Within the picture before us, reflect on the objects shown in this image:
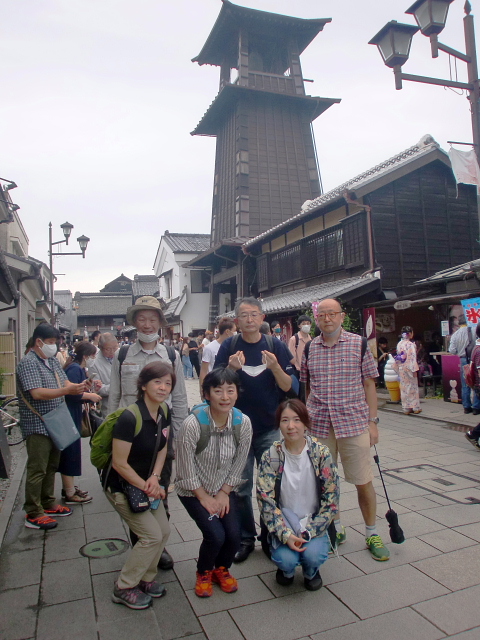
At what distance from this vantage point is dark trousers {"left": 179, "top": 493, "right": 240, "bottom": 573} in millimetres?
3092

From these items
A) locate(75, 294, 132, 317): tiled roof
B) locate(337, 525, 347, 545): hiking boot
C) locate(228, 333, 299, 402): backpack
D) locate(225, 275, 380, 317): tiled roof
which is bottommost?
locate(337, 525, 347, 545): hiking boot

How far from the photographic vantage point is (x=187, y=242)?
34.1m

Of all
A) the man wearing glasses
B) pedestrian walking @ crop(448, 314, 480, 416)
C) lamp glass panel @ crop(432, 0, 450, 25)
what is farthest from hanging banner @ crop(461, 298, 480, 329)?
the man wearing glasses

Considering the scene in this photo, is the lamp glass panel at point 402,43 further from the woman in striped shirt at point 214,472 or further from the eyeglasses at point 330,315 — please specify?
the woman in striped shirt at point 214,472

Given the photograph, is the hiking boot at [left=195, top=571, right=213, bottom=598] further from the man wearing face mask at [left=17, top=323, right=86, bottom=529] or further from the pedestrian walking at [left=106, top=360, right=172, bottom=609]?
the man wearing face mask at [left=17, top=323, right=86, bottom=529]

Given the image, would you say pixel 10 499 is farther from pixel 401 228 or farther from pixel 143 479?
pixel 401 228

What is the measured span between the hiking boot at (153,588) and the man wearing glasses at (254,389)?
69 centimetres

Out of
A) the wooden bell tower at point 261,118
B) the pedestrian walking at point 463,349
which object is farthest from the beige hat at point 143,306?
the wooden bell tower at point 261,118


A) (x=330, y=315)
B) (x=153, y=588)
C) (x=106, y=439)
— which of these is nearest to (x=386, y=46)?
(x=330, y=315)

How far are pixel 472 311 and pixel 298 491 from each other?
25.1 feet

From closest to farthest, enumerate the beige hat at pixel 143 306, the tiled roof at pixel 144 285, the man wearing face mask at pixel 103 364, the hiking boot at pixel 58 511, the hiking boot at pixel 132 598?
the hiking boot at pixel 132 598 < the beige hat at pixel 143 306 < the hiking boot at pixel 58 511 < the man wearing face mask at pixel 103 364 < the tiled roof at pixel 144 285

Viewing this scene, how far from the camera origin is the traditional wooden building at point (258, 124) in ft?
74.4

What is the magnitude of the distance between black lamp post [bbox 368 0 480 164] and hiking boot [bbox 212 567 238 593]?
748cm

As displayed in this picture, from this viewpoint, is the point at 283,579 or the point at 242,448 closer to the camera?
the point at 283,579
